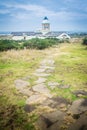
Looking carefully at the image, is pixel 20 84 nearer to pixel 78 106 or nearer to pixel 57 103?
pixel 57 103

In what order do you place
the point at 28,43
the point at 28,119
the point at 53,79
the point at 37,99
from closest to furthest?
the point at 28,119 < the point at 37,99 < the point at 53,79 < the point at 28,43

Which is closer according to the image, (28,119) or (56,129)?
(56,129)

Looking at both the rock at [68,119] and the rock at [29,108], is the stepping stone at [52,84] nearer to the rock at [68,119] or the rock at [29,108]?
the rock at [29,108]

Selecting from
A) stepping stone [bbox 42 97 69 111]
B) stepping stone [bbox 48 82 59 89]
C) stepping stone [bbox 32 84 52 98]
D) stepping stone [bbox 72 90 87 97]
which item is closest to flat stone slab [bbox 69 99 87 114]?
stepping stone [bbox 42 97 69 111]

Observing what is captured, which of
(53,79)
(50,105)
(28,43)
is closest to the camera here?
(50,105)

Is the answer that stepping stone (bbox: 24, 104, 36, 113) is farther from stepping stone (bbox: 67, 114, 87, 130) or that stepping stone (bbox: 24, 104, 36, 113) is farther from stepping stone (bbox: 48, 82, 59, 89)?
stepping stone (bbox: 48, 82, 59, 89)

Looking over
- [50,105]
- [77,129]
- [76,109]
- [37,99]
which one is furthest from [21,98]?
[77,129]

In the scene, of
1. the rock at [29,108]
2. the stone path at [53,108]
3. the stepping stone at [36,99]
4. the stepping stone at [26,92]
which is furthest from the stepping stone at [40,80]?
the rock at [29,108]

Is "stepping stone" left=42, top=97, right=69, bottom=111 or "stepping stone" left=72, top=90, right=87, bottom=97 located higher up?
"stepping stone" left=72, top=90, right=87, bottom=97

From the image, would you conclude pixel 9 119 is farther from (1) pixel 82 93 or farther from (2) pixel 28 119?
(1) pixel 82 93
